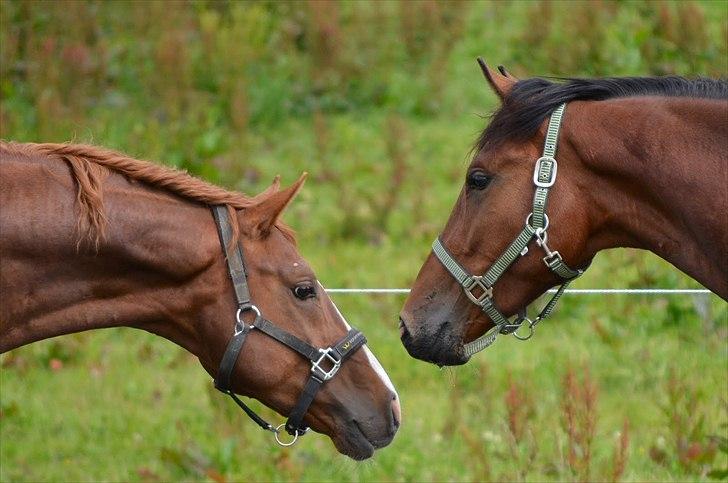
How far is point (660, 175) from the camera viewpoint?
12.1 feet

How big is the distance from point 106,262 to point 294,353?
0.75 m

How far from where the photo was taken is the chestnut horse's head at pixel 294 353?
3.96 m

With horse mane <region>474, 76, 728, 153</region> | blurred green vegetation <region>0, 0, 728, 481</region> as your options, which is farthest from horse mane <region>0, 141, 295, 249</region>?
blurred green vegetation <region>0, 0, 728, 481</region>

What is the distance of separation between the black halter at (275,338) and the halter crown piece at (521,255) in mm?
454

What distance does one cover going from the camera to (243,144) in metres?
9.73

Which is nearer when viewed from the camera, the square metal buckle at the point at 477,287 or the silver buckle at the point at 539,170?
the silver buckle at the point at 539,170

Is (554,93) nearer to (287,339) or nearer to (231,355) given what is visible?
(287,339)

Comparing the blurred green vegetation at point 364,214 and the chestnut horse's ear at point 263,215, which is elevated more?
the chestnut horse's ear at point 263,215

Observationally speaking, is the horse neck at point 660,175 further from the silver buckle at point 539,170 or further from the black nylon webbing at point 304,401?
the black nylon webbing at point 304,401

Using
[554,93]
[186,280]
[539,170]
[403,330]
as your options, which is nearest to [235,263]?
[186,280]

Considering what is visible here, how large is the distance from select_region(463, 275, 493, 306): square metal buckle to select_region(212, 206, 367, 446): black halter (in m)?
0.45

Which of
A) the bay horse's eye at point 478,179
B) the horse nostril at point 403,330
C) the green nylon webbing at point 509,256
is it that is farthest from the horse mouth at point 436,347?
the bay horse's eye at point 478,179

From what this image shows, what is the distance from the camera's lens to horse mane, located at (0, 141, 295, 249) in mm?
3715

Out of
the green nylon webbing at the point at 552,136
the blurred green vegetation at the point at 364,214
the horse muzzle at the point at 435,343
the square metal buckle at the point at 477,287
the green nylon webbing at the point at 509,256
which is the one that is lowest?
the blurred green vegetation at the point at 364,214
